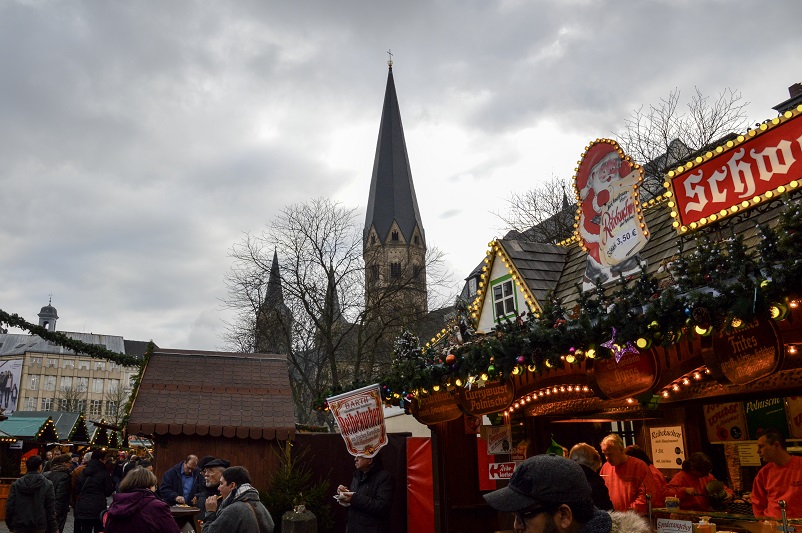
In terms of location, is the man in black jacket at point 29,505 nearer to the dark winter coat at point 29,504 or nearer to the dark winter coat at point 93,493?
the dark winter coat at point 29,504

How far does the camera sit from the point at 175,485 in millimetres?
8617

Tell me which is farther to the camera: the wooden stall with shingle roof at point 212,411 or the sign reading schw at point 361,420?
the wooden stall with shingle roof at point 212,411

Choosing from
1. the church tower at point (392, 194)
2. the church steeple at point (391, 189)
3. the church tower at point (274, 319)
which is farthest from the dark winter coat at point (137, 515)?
the church steeple at point (391, 189)

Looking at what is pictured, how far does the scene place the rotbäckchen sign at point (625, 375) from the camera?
6297 mm

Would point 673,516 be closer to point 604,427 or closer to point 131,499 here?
point 131,499

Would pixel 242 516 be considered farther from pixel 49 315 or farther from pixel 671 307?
pixel 49 315

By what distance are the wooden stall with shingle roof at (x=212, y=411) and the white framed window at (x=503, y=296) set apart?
503 centimetres

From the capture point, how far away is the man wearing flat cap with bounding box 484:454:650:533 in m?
2.04

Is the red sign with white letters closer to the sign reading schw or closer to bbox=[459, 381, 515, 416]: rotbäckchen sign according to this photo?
bbox=[459, 381, 515, 416]: rotbäckchen sign

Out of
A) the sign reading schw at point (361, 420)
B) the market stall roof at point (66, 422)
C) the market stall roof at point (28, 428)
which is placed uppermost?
the market stall roof at point (66, 422)

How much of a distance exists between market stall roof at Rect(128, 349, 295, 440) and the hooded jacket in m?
6.17

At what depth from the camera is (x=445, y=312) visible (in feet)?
94.5

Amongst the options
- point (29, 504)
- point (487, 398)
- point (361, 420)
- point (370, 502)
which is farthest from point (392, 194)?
point (370, 502)

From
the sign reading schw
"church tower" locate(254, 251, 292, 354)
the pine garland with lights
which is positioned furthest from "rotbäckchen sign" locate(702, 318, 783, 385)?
"church tower" locate(254, 251, 292, 354)
